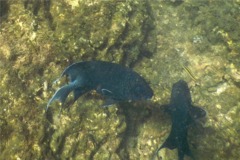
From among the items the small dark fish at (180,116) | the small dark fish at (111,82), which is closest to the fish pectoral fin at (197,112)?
the small dark fish at (180,116)

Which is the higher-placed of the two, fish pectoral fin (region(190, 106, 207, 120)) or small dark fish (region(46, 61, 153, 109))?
small dark fish (region(46, 61, 153, 109))

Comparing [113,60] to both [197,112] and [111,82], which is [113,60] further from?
[197,112]

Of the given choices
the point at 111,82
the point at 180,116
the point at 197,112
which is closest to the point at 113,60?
the point at 111,82

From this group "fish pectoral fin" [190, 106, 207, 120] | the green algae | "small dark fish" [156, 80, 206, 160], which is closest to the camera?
the green algae

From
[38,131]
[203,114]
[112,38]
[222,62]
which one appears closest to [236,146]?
[203,114]

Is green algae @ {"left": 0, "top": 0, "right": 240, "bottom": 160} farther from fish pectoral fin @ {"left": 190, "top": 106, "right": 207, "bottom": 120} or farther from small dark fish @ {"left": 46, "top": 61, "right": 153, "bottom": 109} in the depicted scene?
small dark fish @ {"left": 46, "top": 61, "right": 153, "bottom": 109}

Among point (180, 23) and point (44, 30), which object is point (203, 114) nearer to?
point (180, 23)

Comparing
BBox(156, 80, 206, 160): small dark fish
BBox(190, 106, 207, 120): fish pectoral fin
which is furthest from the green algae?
BBox(156, 80, 206, 160): small dark fish
